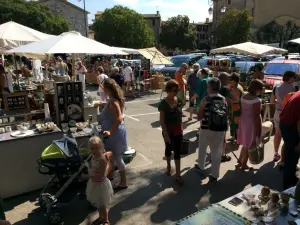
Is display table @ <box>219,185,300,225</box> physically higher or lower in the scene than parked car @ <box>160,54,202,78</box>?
lower

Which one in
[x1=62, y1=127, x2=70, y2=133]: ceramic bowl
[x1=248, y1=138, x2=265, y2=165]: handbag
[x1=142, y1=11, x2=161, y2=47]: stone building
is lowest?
[x1=248, y1=138, x2=265, y2=165]: handbag

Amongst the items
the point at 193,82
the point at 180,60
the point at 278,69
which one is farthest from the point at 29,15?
the point at 193,82

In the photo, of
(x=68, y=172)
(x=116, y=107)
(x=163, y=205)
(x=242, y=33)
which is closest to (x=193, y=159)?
(x=163, y=205)

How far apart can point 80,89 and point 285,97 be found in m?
3.86

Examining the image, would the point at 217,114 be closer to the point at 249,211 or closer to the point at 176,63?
the point at 249,211

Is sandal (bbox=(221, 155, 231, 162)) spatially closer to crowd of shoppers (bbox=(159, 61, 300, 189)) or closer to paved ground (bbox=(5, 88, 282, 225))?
paved ground (bbox=(5, 88, 282, 225))

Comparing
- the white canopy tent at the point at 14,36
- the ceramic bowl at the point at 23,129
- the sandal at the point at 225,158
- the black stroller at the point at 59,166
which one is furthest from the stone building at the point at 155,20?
the black stroller at the point at 59,166

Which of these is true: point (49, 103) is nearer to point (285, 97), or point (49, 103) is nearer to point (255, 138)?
point (255, 138)

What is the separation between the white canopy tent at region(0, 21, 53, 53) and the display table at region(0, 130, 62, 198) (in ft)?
12.7

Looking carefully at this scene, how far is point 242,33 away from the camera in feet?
140

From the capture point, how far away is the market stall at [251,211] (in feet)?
7.95

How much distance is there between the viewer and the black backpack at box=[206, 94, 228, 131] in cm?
433

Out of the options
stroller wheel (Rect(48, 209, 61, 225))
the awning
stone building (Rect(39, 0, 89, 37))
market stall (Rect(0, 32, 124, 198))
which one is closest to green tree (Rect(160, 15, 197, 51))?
stone building (Rect(39, 0, 89, 37))

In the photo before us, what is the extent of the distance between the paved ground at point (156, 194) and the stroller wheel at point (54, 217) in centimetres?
14
